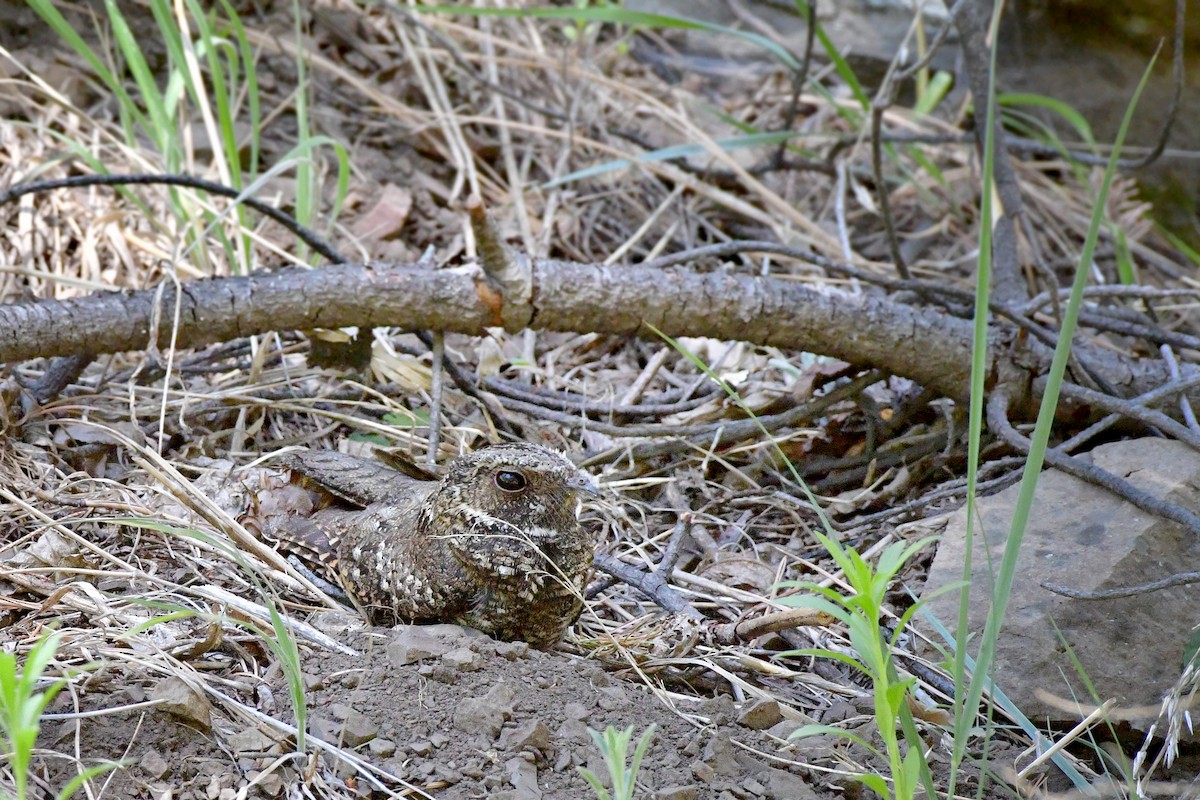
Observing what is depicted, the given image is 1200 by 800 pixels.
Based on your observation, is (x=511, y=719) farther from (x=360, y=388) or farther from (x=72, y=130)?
(x=72, y=130)

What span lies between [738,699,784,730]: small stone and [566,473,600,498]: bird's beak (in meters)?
0.57

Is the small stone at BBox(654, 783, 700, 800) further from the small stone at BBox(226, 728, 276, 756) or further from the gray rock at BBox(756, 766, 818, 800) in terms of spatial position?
the small stone at BBox(226, 728, 276, 756)

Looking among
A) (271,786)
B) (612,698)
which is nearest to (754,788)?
(612,698)

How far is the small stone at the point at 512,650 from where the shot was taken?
2320 mm

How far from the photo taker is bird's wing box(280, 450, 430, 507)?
288 cm

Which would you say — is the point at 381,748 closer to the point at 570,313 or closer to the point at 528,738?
the point at 528,738

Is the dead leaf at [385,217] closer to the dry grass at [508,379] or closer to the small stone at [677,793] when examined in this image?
the dry grass at [508,379]

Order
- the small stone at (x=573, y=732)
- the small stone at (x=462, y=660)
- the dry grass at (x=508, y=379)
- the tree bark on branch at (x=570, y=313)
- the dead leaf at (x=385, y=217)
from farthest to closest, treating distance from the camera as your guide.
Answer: the dead leaf at (x=385, y=217) < the tree bark on branch at (x=570, y=313) < the dry grass at (x=508, y=379) < the small stone at (x=462, y=660) < the small stone at (x=573, y=732)

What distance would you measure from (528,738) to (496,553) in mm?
483

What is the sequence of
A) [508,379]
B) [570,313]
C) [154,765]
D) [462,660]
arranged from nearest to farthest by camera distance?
[154,765]
[462,660]
[570,313]
[508,379]

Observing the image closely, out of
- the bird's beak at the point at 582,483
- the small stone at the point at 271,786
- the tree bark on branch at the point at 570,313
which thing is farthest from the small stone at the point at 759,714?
the tree bark on branch at the point at 570,313

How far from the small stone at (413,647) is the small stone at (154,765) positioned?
0.48 metres

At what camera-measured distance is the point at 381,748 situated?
6.56ft

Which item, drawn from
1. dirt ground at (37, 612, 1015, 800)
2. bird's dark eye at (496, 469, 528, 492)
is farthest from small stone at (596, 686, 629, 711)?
bird's dark eye at (496, 469, 528, 492)
